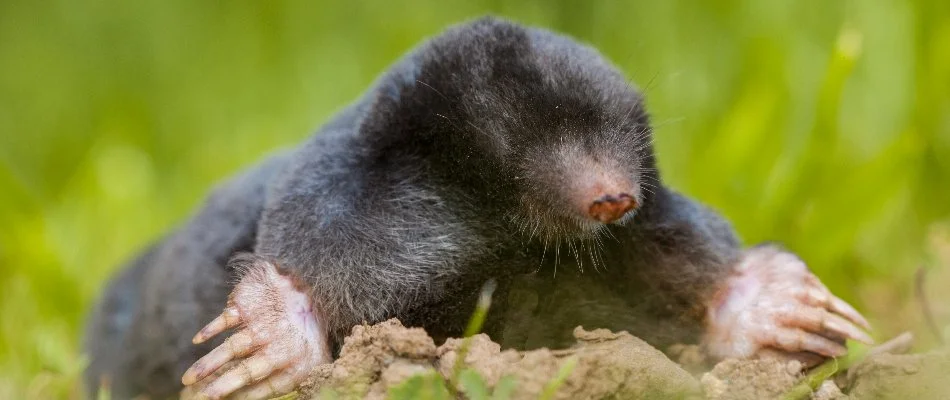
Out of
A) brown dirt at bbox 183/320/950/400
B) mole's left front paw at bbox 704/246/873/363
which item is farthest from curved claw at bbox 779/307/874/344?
Answer: brown dirt at bbox 183/320/950/400

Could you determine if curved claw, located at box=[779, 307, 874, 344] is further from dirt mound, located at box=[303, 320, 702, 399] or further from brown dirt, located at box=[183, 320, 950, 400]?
dirt mound, located at box=[303, 320, 702, 399]

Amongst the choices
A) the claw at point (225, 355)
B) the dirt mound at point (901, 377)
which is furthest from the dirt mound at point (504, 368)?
the dirt mound at point (901, 377)

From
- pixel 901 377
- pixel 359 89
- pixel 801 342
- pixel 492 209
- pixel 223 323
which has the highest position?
pixel 359 89

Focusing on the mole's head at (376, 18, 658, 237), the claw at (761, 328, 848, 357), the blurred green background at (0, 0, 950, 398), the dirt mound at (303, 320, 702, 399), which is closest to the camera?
the dirt mound at (303, 320, 702, 399)

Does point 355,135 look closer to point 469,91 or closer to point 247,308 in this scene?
point 469,91

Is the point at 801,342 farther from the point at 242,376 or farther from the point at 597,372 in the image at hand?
the point at 242,376

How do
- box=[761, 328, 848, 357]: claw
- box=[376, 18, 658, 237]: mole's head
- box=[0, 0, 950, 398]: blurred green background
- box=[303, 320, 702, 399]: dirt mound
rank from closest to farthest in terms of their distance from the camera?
box=[303, 320, 702, 399]: dirt mound < box=[376, 18, 658, 237]: mole's head < box=[761, 328, 848, 357]: claw < box=[0, 0, 950, 398]: blurred green background

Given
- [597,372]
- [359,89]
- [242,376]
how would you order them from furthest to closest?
[359,89]
[242,376]
[597,372]

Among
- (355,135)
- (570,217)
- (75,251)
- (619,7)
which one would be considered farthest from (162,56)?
(570,217)

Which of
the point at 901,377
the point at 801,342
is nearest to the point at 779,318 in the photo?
the point at 801,342
